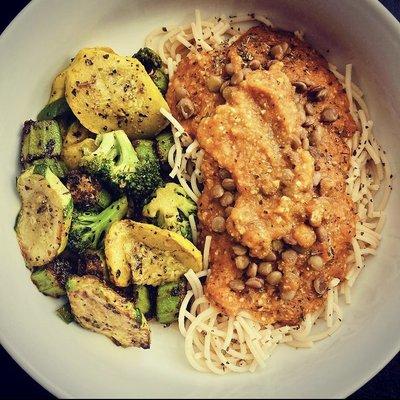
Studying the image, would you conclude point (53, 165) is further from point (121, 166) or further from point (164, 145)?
point (164, 145)

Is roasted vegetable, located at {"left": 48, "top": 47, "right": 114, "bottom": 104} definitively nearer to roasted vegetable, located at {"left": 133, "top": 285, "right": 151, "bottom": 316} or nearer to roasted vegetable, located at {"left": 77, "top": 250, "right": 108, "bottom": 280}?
roasted vegetable, located at {"left": 77, "top": 250, "right": 108, "bottom": 280}

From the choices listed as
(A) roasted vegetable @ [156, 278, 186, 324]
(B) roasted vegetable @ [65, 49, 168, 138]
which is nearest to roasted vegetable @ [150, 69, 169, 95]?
(B) roasted vegetable @ [65, 49, 168, 138]

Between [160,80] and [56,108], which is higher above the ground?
[160,80]

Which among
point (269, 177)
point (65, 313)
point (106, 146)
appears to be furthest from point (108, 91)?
point (65, 313)

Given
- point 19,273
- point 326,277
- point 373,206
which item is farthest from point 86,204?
point 373,206

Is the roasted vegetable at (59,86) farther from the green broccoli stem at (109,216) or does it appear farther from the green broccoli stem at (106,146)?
the green broccoli stem at (109,216)

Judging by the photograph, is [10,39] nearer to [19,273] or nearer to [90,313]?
[19,273]

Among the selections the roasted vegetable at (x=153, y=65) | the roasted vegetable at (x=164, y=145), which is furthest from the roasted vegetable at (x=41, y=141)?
the roasted vegetable at (x=153, y=65)
